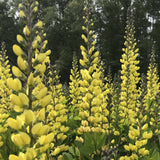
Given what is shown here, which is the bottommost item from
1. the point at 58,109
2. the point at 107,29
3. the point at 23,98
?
the point at 58,109

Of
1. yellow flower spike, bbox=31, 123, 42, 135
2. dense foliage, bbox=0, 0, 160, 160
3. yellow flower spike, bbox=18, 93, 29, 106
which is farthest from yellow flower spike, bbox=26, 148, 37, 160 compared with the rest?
yellow flower spike, bbox=18, 93, 29, 106

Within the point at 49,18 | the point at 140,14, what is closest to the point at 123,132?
the point at 140,14

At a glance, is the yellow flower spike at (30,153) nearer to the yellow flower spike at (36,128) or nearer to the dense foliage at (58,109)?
the dense foliage at (58,109)

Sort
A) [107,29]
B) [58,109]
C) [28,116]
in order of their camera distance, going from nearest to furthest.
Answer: [28,116]
[58,109]
[107,29]

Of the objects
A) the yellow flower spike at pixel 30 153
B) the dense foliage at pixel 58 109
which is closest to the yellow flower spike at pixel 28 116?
the dense foliage at pixel 58 109

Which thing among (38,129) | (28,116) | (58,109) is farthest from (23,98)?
(58,109)

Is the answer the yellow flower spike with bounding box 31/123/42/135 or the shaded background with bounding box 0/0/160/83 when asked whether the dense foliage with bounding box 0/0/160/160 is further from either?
the shaded background with bounding box 0/0/160/83

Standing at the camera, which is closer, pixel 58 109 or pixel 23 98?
pixel 23 98

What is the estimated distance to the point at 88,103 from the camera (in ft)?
8.64

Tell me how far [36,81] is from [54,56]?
93.5ft

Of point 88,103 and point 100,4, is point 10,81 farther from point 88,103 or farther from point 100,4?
point 100,4

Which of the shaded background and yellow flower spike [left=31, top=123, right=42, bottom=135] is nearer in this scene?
yellow flower spike [left=31, top=123, right=42, bottom=135]

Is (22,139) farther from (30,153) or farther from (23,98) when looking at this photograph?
(23,98)

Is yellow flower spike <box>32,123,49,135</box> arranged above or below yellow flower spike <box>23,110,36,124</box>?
below
